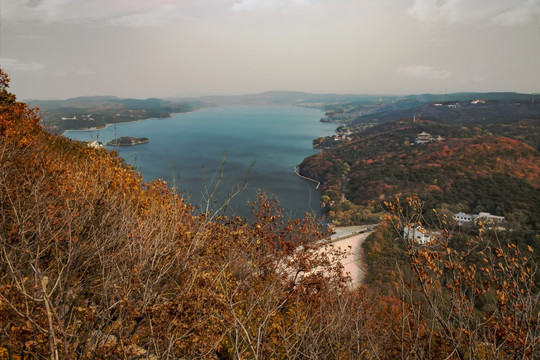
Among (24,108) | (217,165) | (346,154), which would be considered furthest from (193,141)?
(24,108)

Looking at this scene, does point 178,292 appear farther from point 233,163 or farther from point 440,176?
point 233,163

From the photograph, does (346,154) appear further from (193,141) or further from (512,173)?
(193,141)

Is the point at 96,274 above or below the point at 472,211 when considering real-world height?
above

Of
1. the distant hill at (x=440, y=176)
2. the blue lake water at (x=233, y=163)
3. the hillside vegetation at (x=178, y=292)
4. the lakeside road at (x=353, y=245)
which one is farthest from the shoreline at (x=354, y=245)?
the hillside vegetation at (x=178, y=292)

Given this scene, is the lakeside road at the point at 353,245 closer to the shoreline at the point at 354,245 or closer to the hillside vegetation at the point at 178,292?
the shoreline at the point at 354,245

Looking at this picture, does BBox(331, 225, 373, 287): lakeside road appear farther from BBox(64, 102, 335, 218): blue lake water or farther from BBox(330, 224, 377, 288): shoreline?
BBox(64, 102, 335, 218): blue lake water

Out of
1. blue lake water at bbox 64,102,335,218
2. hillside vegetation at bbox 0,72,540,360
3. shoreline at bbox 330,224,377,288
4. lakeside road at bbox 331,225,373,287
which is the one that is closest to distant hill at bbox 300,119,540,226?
shoreline at bbox 330,224,377,288
